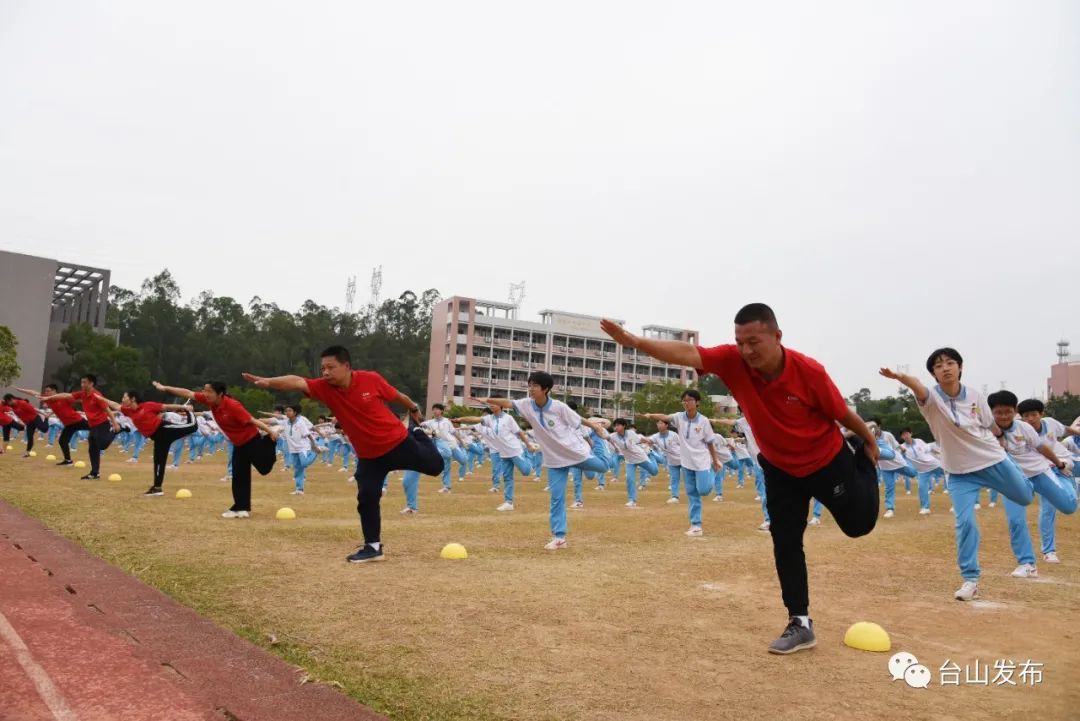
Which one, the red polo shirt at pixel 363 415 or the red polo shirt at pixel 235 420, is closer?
the red polo shirt at pixel 363 415

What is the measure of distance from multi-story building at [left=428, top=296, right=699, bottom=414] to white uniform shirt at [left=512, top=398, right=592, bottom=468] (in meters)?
68.2

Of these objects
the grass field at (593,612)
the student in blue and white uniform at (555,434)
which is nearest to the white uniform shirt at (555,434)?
the student in blue and white uniform at (555,434)

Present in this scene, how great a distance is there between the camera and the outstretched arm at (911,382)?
600 cm

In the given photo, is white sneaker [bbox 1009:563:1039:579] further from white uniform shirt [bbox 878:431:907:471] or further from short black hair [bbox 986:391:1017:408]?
white uniform shirt [bbox 878:431:907:471]

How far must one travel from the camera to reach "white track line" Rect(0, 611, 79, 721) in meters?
3.40

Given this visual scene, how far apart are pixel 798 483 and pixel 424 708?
9.05 feet

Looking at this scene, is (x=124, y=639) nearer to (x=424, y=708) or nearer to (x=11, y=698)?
(x=11, y=698)

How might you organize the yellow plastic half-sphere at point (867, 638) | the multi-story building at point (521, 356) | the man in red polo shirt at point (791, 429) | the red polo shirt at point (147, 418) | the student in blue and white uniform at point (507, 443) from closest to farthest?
the man in red polo shirt at point (791, 429)
the yellow plastic half-sphere at point (867, 638)
the red polo shirt at point (147, 418)
the student in blue and white uniform at point (507, 443)
the multi-story building at point (521, 356)

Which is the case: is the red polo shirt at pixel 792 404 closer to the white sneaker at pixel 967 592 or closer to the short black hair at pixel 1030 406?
the white sneaker at pixel 967 592

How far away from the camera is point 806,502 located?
16.4 ft

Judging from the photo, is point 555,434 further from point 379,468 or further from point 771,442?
point 771,442

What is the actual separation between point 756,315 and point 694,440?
7.51m

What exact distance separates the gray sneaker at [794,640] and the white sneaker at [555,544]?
14.0 feet

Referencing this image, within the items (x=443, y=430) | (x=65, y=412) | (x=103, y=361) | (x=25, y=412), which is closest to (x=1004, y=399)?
(x=443, y=430)
